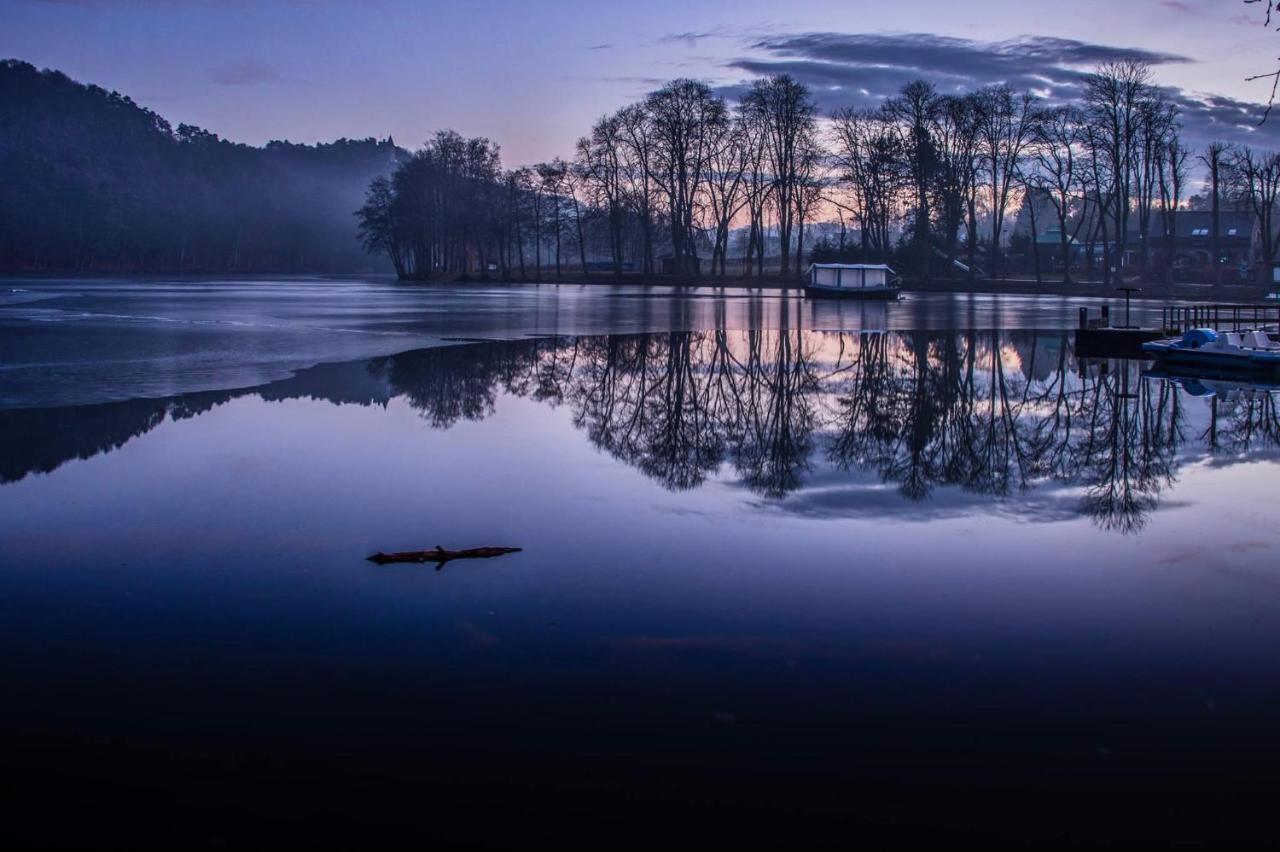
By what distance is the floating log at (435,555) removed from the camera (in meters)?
9.12

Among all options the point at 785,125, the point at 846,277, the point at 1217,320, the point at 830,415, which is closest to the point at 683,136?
the point at 785,125

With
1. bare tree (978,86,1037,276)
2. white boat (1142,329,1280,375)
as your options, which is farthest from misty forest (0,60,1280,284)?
white boat (1142,329,1280,375)

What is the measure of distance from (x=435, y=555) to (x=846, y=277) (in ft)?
224

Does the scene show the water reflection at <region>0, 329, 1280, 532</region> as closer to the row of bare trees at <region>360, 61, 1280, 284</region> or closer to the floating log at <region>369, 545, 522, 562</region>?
the floating log at <region>369, 545, 522, 562</region>

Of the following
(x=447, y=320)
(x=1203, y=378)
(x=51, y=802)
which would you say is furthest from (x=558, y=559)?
(x=447, y=320)

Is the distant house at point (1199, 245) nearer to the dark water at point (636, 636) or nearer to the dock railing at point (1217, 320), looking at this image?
A: the dock railing at point (1217, 320)

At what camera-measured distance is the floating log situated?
9117mm

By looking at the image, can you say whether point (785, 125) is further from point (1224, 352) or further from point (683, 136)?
point (1224, 352)

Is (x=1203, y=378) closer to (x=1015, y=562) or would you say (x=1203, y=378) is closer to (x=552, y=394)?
(x=552, y=394)

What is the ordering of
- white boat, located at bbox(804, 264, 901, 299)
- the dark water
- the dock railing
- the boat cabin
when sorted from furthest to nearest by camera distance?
the boat cabin → white boat, located at bbox(804, 264, 901, 299) → the dock railing → the dark water

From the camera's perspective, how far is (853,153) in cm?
9819

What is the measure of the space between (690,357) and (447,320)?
18.7 m

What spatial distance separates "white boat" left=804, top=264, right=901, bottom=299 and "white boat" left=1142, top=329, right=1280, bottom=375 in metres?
40.8

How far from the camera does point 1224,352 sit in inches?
1040
